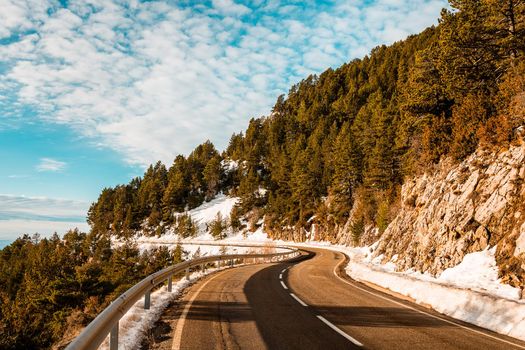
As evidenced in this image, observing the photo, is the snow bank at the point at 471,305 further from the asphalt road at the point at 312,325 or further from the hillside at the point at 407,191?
the hillside at the point at 407,191

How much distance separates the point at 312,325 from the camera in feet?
24.8

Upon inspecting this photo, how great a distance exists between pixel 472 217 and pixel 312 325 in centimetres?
1192

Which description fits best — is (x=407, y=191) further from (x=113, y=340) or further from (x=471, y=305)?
(x=113, y=340)

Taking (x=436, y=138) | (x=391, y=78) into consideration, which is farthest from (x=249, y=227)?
(x=436, y=138)

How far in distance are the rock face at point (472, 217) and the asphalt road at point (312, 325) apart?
510 cm

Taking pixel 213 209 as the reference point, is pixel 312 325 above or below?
below

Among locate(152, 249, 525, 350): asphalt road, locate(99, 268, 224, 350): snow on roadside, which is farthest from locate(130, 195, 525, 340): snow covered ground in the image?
locate(99, 268, 224, 350): snow on roadside

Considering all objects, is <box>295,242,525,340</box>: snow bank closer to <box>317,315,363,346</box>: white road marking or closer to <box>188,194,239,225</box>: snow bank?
<box>317,315,363,346</box>: white road marking

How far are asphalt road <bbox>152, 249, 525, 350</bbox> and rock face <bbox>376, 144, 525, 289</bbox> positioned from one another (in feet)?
16.7

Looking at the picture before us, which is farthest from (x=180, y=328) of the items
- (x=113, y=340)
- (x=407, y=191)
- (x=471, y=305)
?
(x=407, y=191)

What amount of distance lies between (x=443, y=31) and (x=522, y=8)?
4.60 meters

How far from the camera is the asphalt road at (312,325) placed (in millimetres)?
6290

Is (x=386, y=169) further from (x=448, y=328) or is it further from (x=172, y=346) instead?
(x=172, y=346)

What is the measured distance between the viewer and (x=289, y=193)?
280 ft
